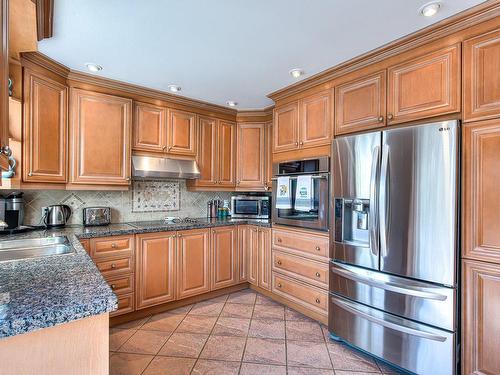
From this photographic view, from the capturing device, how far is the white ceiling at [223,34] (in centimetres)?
161

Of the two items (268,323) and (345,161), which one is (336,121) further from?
(268,323)

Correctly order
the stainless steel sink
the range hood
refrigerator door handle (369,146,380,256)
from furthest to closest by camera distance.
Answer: the range hood → refrigerator door handle (369,146,380,256) → the stainless steel sink

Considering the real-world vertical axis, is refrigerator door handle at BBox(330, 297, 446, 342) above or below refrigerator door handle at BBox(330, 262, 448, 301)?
below

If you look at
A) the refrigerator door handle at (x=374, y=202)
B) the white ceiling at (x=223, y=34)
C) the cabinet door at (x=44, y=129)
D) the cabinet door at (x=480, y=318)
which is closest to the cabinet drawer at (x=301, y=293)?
the refrigerator door handle at (x=374, y=202)

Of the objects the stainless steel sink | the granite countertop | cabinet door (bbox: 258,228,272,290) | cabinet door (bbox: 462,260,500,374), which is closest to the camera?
the granite countertop

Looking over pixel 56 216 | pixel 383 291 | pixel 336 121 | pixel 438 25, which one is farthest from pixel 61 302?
pixel 438 25

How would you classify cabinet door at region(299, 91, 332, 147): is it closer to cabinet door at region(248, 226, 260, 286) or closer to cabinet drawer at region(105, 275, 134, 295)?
cabinet door at region(248, 226, 260, 286)

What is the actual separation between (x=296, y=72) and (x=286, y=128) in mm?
631

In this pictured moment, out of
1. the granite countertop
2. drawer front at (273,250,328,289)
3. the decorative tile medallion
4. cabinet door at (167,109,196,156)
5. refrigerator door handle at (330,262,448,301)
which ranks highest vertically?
cabinet door at (167,109,196,156)

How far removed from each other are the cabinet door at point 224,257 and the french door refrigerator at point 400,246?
1401mm

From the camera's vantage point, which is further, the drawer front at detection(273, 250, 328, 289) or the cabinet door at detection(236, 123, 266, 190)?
the cabinet door at detection(236, 123, 266, 190)

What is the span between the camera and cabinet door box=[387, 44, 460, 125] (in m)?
1.77

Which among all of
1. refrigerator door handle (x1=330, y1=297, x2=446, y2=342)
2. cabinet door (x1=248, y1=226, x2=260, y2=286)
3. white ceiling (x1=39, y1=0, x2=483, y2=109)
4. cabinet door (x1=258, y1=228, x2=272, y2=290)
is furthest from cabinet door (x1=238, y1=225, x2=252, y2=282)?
white ceiling (x1=39, y1=0, x2=483, y2=109)

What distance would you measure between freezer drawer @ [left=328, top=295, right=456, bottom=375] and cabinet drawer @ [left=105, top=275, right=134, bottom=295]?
6.16 feet
